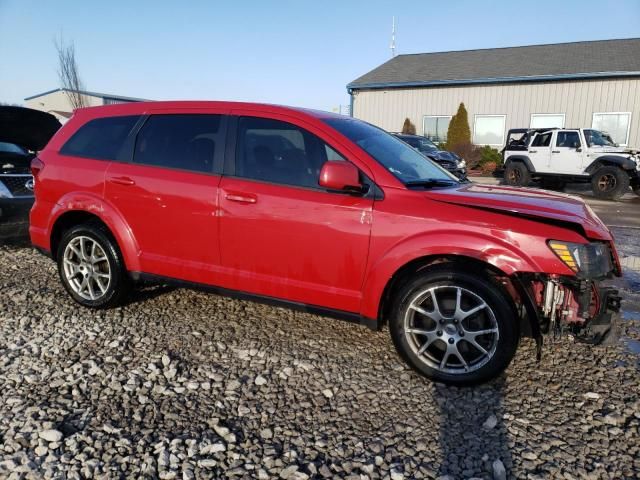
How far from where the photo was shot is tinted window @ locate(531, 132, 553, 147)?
14906mm

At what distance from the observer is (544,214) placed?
9.61ft

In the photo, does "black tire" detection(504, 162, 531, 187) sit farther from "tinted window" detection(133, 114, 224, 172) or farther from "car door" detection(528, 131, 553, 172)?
"tinted window" detection(133, 114, 224, 172)

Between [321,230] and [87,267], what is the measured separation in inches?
89.0

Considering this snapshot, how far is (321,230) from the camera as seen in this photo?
322cm

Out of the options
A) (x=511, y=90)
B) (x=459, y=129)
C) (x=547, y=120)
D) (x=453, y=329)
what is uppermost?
(x=511, y=90)

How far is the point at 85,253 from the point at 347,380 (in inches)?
102

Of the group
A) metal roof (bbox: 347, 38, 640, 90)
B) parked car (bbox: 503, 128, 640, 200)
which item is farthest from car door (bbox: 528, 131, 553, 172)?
metal roof (bbox: 347, 38, 640, 90)

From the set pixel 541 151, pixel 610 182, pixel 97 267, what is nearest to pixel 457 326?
pixel 97 267

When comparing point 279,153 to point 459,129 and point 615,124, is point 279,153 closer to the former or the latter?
point 459,129

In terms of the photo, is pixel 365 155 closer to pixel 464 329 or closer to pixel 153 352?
pixel 464 329

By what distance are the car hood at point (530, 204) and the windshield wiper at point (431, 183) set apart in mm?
115

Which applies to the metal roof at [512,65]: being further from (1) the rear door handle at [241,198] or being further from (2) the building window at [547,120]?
(1) the rear door handle at [241,198]

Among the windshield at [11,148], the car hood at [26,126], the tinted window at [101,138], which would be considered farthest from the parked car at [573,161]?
the windshield at [11,148]

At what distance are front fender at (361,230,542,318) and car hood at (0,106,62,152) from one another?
6.09 meters
